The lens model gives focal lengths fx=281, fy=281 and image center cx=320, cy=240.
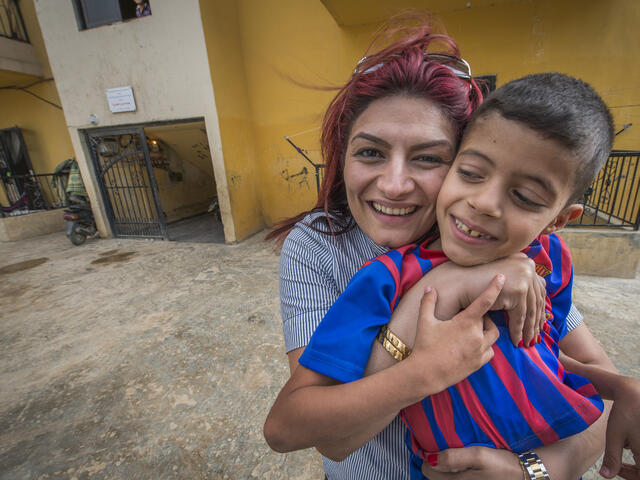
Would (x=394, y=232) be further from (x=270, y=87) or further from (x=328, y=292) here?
(x=270, y=87)

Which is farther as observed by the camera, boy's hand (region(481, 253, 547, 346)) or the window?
the window

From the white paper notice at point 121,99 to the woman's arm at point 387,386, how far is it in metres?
6.70

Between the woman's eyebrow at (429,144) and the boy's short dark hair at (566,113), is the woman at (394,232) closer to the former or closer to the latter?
the woman's eyebrow at (429,144)

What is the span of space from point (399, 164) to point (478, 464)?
2.52ft

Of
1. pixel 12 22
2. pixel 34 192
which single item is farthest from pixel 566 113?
pixel 12 22

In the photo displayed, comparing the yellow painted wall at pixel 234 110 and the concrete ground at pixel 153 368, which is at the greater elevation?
the yellow painted wall at pixel 234 110

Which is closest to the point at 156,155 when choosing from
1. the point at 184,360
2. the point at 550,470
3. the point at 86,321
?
the point at 86,321

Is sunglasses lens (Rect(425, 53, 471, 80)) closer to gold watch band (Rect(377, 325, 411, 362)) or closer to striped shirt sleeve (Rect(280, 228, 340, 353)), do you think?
striped shirt sleeve (Rect(280, 228, 340, 353))

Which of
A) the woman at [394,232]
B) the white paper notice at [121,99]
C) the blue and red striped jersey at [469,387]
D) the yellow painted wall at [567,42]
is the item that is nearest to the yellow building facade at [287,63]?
the yellow painted wall at [567,42]

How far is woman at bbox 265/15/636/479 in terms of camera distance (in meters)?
0.62

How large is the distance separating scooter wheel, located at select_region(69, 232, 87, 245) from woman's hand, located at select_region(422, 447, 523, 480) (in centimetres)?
797

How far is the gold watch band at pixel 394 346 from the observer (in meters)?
0.64

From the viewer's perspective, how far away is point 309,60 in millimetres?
5484

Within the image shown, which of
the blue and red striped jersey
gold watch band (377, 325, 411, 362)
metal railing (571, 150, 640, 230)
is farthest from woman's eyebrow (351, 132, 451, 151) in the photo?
metal railing (571, 150, 640, 230)
